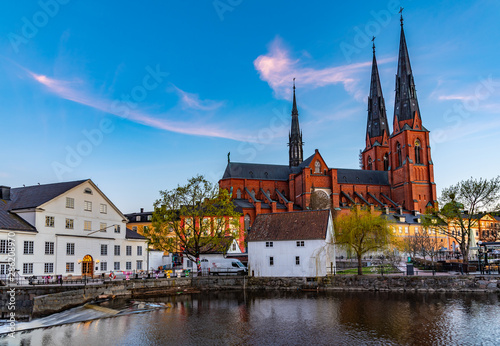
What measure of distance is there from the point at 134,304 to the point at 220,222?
64.6 ft

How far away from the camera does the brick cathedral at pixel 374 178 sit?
96.1 metres

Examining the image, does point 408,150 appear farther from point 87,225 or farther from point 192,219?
point 87,225

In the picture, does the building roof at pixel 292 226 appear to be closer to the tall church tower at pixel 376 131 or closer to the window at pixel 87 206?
the window at pixel 87 206

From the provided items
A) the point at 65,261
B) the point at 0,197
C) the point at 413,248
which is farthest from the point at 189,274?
the point at 413,248

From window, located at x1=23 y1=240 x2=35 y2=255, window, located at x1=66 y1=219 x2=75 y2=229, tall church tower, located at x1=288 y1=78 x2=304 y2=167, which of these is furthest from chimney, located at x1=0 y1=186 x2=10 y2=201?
tall church tower, located at x1=288 y1=78 x2=304 y2=167

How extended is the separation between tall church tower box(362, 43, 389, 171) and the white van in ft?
241

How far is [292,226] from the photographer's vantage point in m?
49.5

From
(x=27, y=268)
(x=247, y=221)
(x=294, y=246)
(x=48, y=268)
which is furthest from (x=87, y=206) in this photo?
(x=247, y=221)

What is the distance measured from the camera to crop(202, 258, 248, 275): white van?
49941 millimetres

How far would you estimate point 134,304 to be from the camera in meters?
34.7

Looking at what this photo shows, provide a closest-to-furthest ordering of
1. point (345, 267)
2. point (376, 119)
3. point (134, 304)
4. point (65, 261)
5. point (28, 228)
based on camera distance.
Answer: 1. point (134, 304)
2. point (28, 228)
3. point (65, 261)
4. point (345, 267)
5. point (376, 119)

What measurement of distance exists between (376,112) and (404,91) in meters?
14.5

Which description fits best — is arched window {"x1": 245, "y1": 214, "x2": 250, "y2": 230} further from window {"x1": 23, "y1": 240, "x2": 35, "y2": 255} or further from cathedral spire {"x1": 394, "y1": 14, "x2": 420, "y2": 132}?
window {"x1": 23, "y1": 240, "x2": 35, "y2": 255}

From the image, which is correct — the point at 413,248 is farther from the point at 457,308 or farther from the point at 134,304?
the point at 134,304
